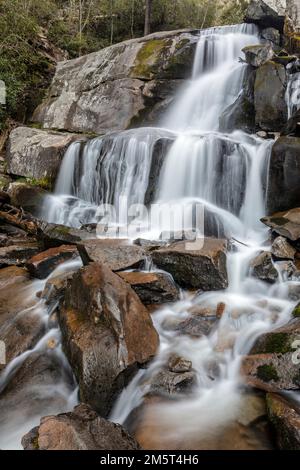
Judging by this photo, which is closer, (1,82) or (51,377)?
(51,377)

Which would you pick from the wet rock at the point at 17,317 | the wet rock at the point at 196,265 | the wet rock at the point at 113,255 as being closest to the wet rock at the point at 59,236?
the wet rock at the point at 17,317

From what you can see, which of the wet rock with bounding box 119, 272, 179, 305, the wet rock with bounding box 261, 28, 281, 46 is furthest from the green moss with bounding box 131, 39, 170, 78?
the wet rock with bounding box 119, 272, 179, 305

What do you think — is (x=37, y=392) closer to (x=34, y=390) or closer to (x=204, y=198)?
(x=34, y=390)

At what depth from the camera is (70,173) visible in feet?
30.8

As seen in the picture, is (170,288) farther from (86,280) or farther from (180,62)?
(180,62)

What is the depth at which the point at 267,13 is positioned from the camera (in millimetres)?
12688

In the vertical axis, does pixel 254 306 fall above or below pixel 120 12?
below

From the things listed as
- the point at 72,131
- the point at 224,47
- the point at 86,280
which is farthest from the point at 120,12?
the point at 86,280

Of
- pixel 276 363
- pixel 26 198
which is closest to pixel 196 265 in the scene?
pixel 276 363

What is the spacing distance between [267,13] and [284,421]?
47.1ft

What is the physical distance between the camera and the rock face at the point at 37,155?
961 cm

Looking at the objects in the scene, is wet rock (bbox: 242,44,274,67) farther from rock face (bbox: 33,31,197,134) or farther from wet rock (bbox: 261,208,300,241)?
wet rock (bbox: 261,208,300,241)
